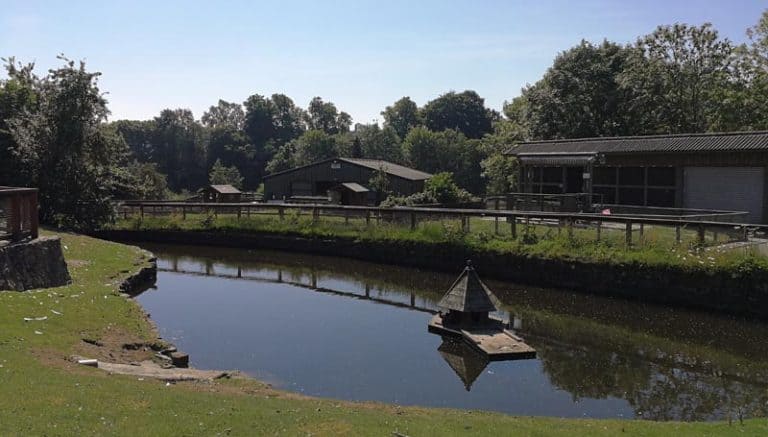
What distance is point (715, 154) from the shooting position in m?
27.9

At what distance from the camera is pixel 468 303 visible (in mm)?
14867

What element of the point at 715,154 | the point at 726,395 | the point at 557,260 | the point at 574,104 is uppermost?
the point at 574,104

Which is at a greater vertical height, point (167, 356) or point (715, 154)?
point (715, 154)

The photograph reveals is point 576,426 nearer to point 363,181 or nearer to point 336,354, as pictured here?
point 336,354

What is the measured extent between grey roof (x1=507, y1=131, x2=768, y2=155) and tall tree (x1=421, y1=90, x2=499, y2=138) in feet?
246

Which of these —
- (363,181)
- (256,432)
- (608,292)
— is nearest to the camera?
(256,432)

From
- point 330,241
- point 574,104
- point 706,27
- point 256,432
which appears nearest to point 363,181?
point 574,104

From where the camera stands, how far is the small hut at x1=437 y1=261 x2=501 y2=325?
1490cm

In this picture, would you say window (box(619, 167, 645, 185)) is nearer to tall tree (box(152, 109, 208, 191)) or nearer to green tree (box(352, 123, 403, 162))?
green tree (box(352, 123, 403, 162))

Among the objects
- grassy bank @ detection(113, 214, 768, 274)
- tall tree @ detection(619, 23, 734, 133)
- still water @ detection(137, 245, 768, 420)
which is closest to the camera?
still water @ detection(137, 245, 768, 420)

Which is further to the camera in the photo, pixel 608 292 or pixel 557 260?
pixel 557 260

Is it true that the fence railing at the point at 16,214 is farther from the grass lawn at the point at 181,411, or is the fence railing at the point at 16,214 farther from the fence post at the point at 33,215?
the grass lawn at the point at 181,411

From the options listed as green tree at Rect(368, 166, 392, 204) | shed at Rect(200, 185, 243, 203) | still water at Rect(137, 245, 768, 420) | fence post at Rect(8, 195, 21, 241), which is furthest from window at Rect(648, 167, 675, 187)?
shed at Rect(200, 185, 243, 203)

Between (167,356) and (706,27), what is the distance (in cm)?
4807
